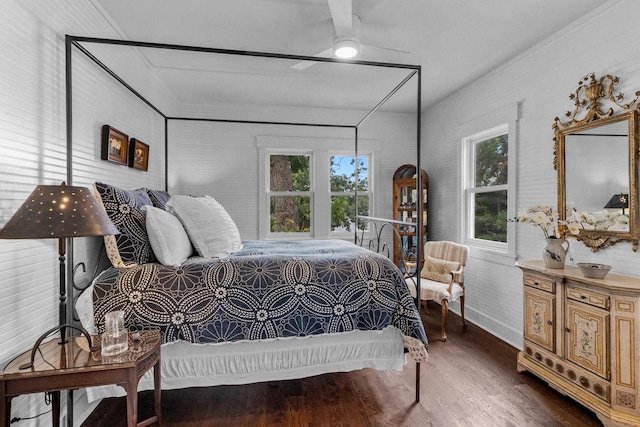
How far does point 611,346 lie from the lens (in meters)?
1.90

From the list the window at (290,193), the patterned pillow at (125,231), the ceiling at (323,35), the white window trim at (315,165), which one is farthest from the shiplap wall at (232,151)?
the patterned pillow at (125,231)

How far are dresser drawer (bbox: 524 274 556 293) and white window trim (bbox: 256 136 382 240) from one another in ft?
7.97

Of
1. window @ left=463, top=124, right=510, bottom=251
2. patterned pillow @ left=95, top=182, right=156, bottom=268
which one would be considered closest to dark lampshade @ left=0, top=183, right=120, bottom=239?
patterned pillow @ left=95, top=182, right=156, bottom=268

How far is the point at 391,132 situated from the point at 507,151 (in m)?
1.74

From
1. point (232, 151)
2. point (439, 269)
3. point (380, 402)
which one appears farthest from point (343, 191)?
point (380, 402)

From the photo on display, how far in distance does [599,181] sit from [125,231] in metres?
3.12

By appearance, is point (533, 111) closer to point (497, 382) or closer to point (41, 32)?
point (497, 382)

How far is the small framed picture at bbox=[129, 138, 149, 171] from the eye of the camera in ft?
9.09

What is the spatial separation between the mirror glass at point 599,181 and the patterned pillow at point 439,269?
1.15m

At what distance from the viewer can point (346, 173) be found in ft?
15.6

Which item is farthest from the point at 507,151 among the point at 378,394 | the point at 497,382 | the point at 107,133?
the point at 107,133

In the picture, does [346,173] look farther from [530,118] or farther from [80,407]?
[80,407]

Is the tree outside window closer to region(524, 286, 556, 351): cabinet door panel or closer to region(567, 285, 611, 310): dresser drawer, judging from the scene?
region(524, 286, 556, 351): cabinet door panel

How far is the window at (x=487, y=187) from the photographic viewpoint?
343cm
